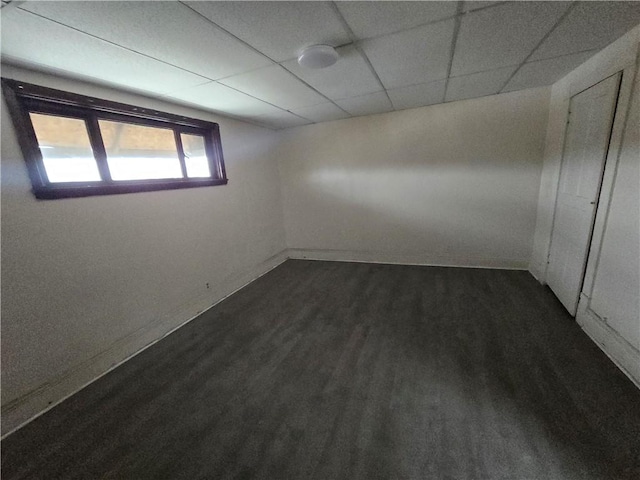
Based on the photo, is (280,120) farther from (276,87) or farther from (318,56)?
(318,56)

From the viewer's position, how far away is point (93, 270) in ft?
6.70

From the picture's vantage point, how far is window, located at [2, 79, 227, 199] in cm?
172

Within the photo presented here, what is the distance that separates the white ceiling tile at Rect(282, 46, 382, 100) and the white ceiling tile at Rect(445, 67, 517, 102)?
2.89 ft

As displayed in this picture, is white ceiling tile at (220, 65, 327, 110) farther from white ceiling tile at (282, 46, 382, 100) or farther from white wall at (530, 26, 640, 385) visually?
white wall at (530, 26, 640, 385)

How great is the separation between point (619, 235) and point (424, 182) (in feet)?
7.08

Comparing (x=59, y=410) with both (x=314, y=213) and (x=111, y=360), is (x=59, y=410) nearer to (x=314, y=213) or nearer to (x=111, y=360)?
(x=111, y=360)

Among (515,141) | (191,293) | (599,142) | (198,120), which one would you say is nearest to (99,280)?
(191,293)

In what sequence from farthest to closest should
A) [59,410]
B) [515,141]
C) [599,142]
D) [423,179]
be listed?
1. [423,179]
2. [515,141]
3. [599,142]
4. [59,410]

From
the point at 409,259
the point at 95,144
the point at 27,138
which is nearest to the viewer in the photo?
the point at 27,138

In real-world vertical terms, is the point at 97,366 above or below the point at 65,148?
below

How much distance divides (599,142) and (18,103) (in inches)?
174

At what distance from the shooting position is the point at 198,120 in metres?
2.92

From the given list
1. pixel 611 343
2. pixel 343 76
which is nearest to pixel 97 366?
pixel 343 76

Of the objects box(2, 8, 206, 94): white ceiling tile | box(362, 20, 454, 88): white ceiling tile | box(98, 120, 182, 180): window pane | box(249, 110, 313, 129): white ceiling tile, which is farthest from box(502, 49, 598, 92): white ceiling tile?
box(98, 120, 182, 180): window pane
